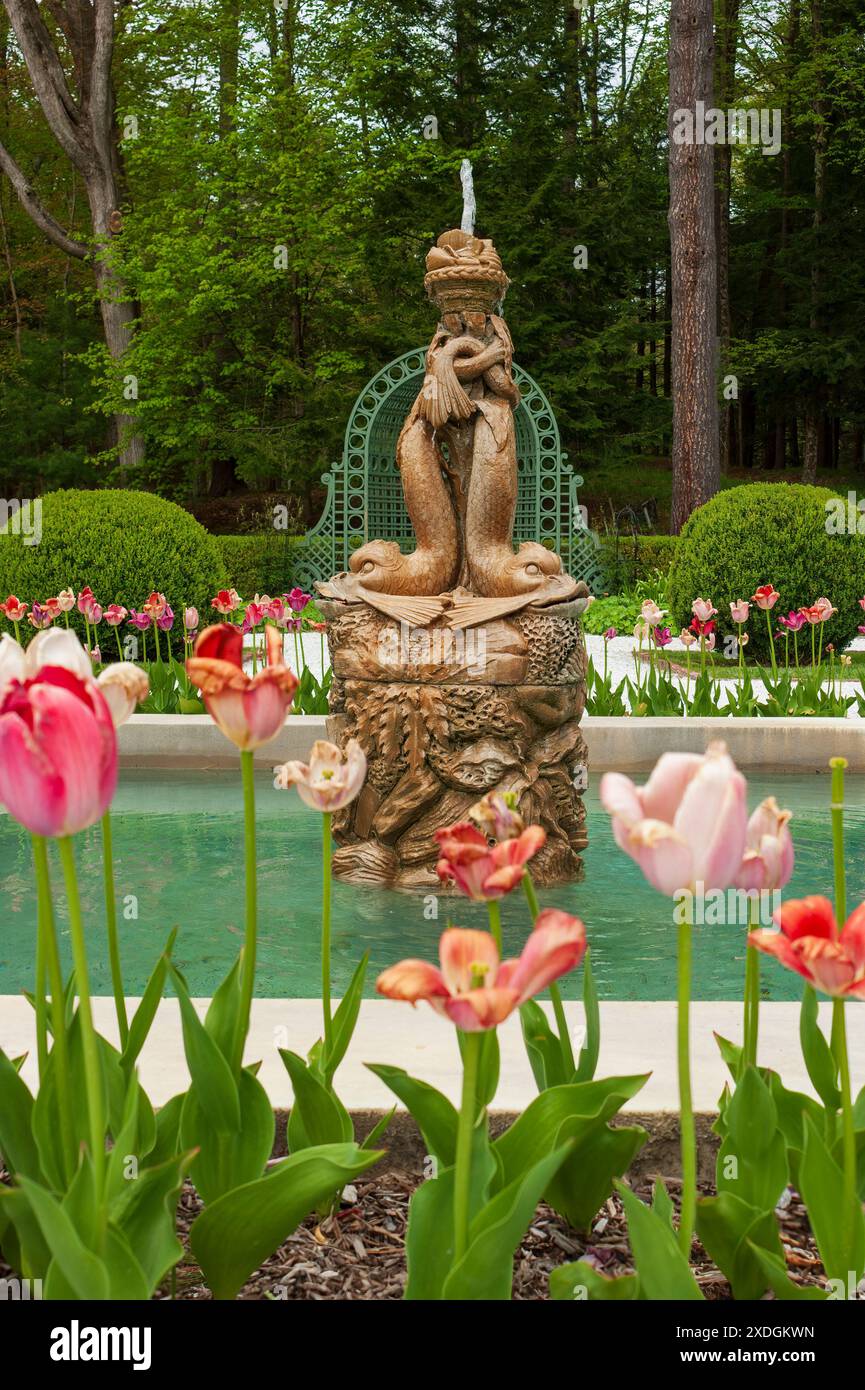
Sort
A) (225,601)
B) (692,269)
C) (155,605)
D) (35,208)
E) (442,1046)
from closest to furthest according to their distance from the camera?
(442,1046) → (225,601) → (155,605) → (692,269) → (35,208)

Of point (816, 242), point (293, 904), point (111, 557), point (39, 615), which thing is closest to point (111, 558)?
point (111, 557)

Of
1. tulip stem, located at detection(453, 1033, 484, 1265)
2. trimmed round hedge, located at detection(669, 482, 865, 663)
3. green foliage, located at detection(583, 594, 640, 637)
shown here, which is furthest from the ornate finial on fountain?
green foliage, located at detection(583, 594, 640, 637)

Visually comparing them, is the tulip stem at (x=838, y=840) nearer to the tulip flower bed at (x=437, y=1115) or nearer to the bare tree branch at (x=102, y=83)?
the tulip flower bed at (x=437, y=1115)

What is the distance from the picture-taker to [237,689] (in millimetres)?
1521

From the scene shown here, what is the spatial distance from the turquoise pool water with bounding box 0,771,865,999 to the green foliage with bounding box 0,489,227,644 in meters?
4.30

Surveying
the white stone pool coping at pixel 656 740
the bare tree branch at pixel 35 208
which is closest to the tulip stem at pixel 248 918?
the white stone pool coping at pixel 656 740

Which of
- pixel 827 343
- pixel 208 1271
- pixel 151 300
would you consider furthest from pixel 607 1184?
pixel 827 343

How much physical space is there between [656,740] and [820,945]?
215 inches

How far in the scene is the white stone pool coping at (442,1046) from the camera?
215cm

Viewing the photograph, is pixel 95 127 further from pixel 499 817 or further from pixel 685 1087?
pixel 685 1087

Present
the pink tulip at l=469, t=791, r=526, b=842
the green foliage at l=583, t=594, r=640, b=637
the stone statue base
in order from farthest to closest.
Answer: the green foliage at l=583, t=594, r=640, b=637 < the stone statue base < the pink tulip at l=469, t=791, r=526, b=842

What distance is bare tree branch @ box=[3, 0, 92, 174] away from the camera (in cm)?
1819

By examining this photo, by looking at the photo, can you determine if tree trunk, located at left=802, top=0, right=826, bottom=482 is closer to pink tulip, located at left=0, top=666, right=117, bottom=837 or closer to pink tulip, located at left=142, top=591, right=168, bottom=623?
pink tulip, located at left=142, top=591, right=168, bottom=623

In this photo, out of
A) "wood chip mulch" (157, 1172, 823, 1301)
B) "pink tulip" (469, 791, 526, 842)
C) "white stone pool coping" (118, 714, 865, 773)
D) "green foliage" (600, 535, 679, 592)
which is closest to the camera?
"pink tulip" (469, 791, 526, 842)
